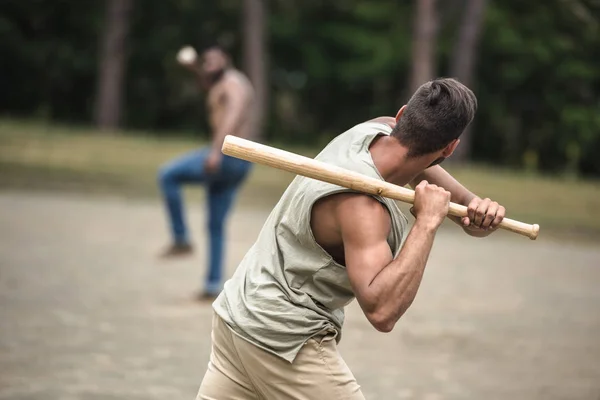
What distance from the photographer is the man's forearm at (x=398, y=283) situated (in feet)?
10.5

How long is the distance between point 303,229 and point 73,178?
53.1 feet

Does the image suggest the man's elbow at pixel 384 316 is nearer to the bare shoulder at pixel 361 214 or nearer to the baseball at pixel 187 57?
the bare shoulder at pixel 361 214

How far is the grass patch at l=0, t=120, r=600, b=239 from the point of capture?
18016mm

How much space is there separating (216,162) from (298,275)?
5162 mm

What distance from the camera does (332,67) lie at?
38.8 metres

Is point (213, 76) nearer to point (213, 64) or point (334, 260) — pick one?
point (213, 64)

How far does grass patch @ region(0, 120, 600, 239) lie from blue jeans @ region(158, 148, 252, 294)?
852cm

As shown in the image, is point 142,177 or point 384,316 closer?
point 384,316

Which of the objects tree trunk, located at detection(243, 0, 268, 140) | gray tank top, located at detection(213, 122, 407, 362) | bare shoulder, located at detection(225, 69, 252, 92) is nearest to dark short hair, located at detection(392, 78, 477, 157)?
gray tank top, located at detection(213, 122, 407, 362)

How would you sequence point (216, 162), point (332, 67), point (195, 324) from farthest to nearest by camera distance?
1. point (332, 67)
2. point (216, 162)
3. point (195, 324)

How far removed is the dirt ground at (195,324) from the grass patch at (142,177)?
4453 millimetres

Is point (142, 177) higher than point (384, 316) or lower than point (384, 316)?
lower

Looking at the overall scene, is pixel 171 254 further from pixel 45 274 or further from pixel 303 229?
pixel 303 229

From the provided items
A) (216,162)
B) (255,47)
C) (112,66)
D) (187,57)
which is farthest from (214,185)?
(112,66)
